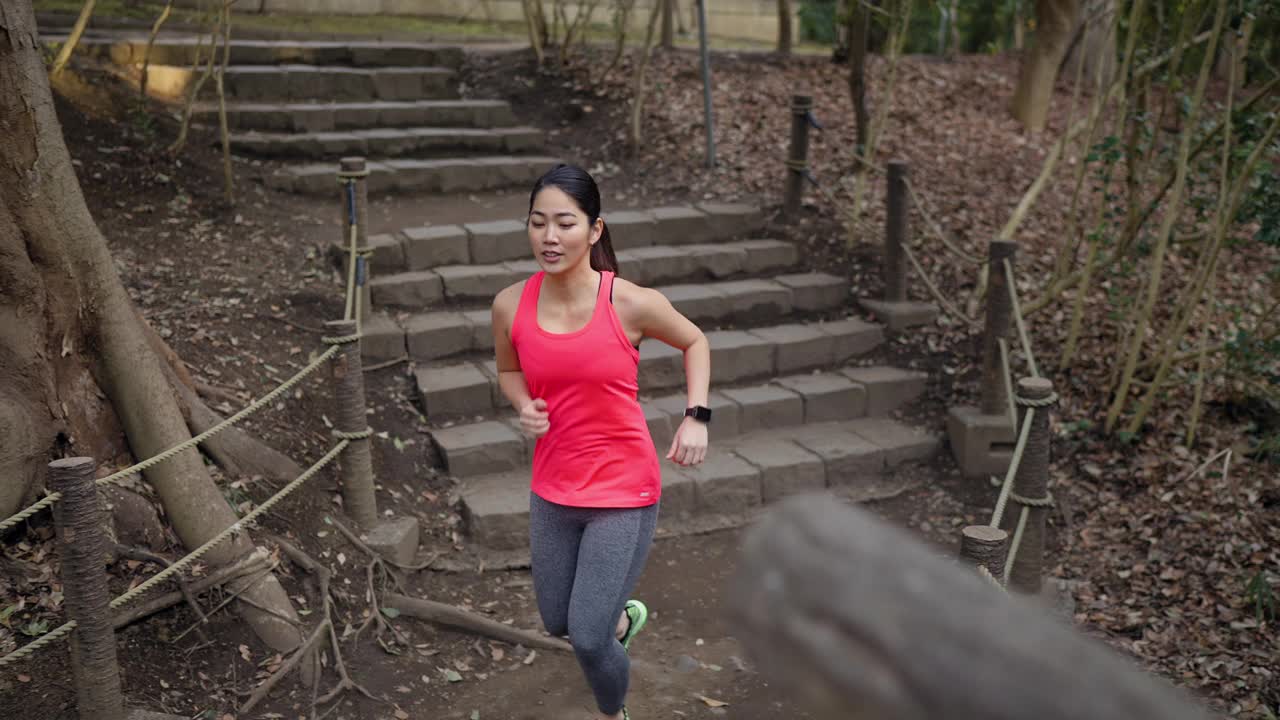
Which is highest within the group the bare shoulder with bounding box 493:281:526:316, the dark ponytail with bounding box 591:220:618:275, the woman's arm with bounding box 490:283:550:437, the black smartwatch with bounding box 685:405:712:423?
the dark ponytail with bounding box 591:220:618:275

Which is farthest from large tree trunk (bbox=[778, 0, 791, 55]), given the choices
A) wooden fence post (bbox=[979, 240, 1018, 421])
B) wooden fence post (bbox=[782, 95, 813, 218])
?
wooden fence post (bbox=[979, 240, 1018, 421])

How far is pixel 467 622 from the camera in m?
4.55

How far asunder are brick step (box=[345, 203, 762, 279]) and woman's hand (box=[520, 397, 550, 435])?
3.68 m

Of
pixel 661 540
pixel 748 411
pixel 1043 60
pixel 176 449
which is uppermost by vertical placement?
pixel 1043 60

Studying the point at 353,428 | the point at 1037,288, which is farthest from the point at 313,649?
the point at 1037,288

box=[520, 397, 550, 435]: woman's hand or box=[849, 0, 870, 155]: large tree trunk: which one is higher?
box=[849, 0, 870, 155]: large tree trunk

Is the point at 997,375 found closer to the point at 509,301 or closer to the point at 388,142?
the point at 509,301

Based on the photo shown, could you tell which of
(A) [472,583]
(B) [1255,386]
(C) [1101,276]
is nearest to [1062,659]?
(A) [472,583]

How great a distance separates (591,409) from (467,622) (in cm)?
181

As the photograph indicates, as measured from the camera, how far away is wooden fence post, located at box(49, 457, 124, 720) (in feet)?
10.4

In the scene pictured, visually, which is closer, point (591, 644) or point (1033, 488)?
point (591, 644)

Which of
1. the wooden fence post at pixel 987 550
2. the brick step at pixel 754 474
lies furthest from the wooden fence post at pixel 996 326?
the wooden fence post at pixel 987 550

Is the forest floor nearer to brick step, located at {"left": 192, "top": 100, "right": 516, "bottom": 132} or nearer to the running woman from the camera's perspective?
brick step, located at {"left": 192, "top": 100, "right": 516, "bottom": 132}

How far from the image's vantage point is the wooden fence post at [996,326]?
5.75 metres
